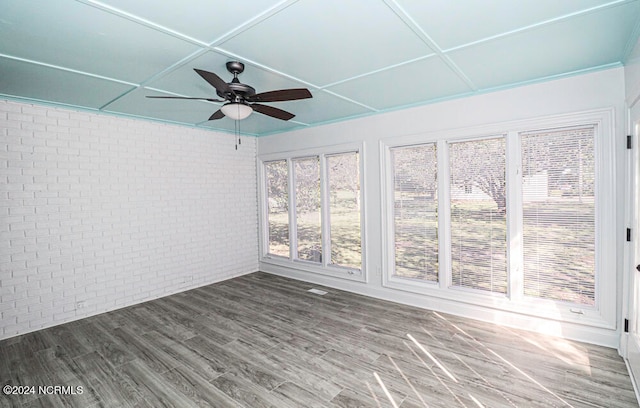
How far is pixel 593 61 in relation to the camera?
266 centimetres

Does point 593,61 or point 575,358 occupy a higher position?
point 593,61

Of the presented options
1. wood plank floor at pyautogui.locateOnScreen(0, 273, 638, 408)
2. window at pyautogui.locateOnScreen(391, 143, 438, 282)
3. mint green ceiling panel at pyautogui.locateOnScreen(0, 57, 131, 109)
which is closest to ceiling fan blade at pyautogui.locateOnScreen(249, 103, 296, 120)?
mint green ceiling panel at pyautogui.locateOnScreen(0, 57, 131, 109)

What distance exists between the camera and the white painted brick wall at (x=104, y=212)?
11.1 ft

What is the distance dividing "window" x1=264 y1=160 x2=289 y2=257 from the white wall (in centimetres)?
40

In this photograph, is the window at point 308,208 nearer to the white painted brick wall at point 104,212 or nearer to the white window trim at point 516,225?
the white painted brick wall at point 104,212

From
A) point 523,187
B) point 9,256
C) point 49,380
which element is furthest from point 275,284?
point 523,187

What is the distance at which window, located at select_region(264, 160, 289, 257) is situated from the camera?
5625 millimetres

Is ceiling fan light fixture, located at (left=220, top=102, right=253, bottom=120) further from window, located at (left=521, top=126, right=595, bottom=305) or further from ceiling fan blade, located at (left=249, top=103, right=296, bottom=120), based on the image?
window, located at (left=521, top=126, right=595, bottom=305)

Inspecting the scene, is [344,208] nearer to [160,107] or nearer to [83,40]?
[160,107]

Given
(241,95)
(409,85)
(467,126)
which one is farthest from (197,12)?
(467,126)

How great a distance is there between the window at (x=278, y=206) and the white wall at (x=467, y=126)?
399mm

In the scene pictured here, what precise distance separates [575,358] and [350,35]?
10.7 ft

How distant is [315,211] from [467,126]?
2636mm

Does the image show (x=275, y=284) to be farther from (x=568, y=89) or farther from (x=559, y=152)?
(x=568, y=89)
